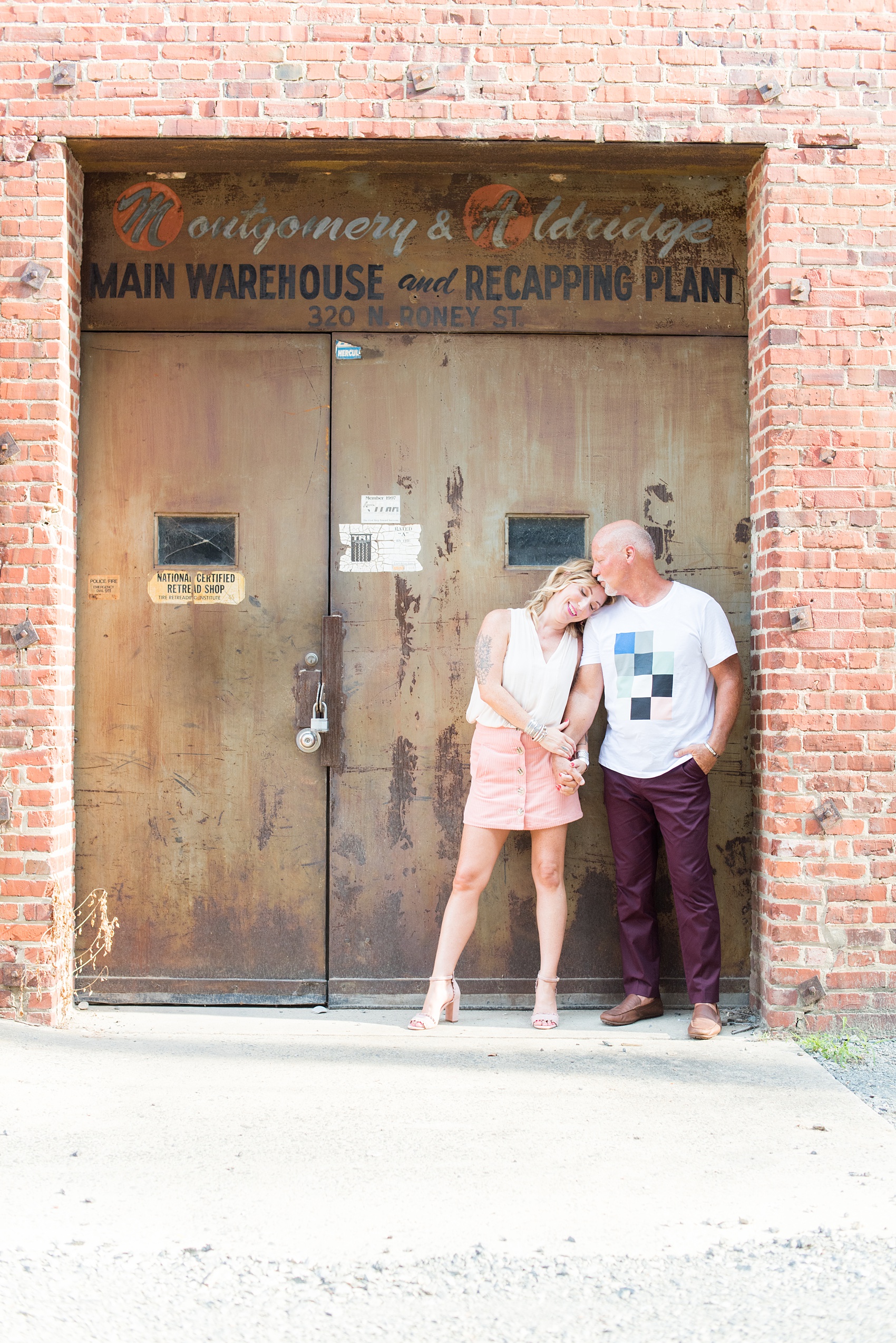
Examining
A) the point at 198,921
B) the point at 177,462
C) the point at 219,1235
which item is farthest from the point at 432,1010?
the point at 177,462

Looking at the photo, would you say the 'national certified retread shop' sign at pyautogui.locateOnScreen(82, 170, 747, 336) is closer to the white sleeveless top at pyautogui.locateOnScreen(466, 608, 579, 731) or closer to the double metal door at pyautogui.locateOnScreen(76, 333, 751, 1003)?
the double metal door at pyautogui.locateOnScreen(76, 333, 751, 1003)

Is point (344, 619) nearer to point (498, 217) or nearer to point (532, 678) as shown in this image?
point (532, 678)

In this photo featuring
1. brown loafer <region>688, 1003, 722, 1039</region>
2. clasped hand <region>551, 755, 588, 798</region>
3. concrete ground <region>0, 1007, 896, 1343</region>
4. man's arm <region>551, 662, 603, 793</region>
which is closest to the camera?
concrete ground <region>0, 1007, 896, 1343</region>

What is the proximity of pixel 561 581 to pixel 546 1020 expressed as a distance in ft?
6.07

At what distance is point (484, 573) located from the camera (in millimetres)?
4676

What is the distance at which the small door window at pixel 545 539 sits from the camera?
4.69 metres

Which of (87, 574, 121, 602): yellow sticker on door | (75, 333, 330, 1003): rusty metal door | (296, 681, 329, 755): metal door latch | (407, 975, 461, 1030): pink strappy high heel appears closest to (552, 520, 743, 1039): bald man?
(407, 975, 461, 1030): pink strappy high heel

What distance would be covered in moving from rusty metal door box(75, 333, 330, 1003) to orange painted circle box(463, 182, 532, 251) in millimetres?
886

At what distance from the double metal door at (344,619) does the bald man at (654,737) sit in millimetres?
248

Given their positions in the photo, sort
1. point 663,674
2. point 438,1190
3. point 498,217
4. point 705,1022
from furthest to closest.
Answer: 1. point 498,217
2. point 663,674
3. point 705,1022
4. point 438,1190

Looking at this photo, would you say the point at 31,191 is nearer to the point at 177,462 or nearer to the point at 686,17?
the point at 177,462

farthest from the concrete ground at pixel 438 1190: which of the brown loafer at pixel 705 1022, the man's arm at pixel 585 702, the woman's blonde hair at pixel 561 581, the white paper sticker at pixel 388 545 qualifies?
the white paper sticker at pixel 388 545

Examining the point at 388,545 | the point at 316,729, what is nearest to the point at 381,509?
the point at 388,545

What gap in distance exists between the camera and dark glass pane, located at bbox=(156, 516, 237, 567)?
467cm
